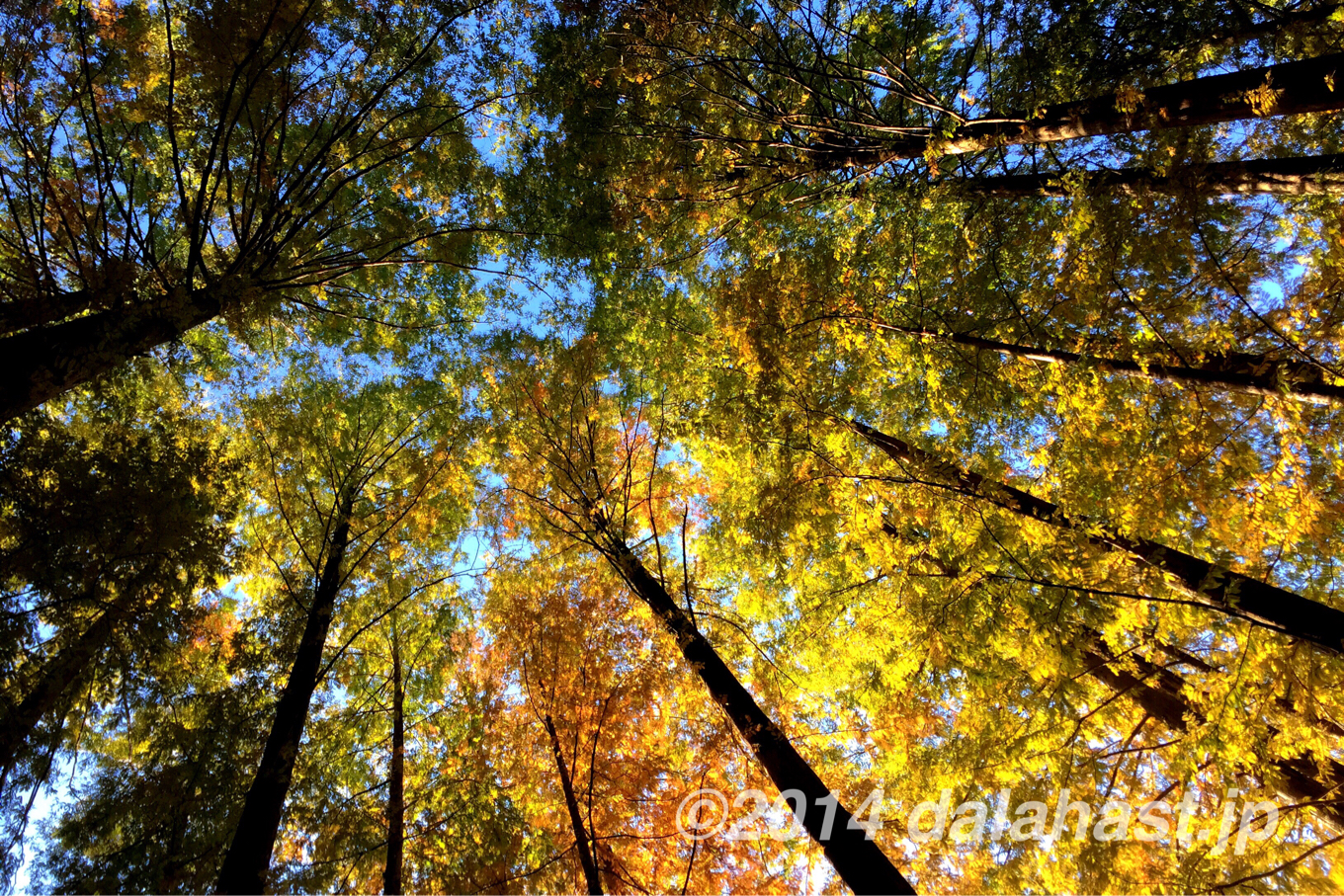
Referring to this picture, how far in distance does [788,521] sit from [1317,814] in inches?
174

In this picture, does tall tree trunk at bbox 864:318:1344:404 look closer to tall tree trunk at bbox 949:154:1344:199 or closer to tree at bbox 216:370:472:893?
tall tree trunk at bbox 949:154:1344:199

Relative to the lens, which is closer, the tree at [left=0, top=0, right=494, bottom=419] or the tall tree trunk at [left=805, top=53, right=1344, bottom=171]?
the tall tree trunk at [left=805, top=53, right=1344, bottom=171]

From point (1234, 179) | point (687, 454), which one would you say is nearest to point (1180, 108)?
point (1234, 179)

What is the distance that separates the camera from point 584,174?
27.8 feet

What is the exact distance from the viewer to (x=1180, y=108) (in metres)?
3.52

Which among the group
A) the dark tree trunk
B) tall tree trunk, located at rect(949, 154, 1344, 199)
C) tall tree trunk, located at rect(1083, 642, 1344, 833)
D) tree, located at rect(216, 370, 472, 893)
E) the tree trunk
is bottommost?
tall tree trunk, located at rect(1083, 642, 1344, 833)

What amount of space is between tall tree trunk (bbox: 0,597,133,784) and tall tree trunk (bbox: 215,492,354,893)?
142 cm

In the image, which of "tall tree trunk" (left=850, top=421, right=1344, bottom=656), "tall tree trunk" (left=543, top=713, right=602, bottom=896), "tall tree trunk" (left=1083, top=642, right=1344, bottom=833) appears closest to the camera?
"tall tree trunk" (left=850, top=421, right=1344, bottom=656)

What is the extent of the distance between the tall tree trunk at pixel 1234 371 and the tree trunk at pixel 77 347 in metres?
6.66

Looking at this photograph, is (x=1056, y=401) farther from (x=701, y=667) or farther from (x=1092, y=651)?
(x=701, y=667)

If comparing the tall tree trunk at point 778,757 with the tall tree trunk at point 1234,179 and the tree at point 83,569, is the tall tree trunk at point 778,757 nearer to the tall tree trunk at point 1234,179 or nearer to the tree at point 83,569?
the tree at point 83,569

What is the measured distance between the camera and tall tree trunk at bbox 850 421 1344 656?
2756 millimetres

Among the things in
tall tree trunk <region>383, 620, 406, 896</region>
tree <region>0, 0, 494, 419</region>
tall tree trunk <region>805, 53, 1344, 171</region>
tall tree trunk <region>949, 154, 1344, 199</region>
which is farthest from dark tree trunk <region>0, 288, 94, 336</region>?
tall tree trunk <region>949, 154, 1344, 199</region>

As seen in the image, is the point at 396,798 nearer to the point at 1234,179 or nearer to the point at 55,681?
the point at 55,681
